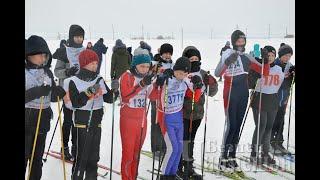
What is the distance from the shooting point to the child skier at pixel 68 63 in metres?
2.84

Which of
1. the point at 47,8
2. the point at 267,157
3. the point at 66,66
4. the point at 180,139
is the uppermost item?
the point at 47,8

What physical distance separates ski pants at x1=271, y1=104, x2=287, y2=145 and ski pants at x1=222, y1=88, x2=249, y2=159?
37cm

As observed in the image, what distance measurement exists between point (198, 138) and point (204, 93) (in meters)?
0.36

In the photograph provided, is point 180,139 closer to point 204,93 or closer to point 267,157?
point 204,93

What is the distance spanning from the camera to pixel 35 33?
283 cm

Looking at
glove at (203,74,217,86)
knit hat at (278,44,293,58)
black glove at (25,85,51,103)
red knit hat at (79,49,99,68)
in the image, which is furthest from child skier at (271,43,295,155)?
black glove at (25,85,51,103)

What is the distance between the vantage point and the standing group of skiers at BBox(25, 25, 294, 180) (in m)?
2.79

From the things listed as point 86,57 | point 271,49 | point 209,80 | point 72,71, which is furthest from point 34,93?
point 271,49

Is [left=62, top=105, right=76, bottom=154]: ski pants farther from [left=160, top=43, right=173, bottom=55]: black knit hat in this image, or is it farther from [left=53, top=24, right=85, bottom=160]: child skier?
[left=160, top=43, right=173, bottom=55]: black knit hat

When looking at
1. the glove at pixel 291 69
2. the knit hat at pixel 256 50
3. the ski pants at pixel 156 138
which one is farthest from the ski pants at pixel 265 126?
the ski pants at pixel 156 138

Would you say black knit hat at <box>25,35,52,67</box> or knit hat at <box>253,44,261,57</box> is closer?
black knit hat at <box>25,35,52,67</box>

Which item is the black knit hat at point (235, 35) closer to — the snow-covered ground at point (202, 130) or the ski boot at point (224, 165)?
the snow-covered ground at point (202, 130)

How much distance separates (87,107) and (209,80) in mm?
960
